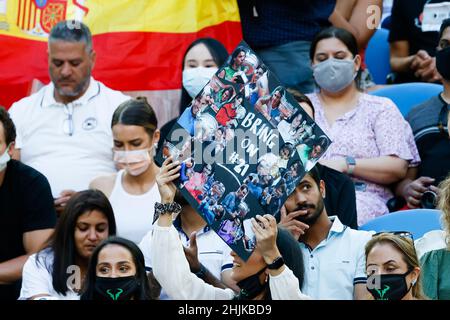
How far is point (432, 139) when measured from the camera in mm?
7203

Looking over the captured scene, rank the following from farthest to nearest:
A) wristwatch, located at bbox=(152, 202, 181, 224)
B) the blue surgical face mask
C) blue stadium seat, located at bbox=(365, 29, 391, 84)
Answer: blue stadium seat, located at bbox=(365, 29, 391, 84)
the blue surgical face mask
wristwatch, located at bbox=(152, 202, 181, 224)

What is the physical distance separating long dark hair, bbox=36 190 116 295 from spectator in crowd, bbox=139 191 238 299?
1.06 ft

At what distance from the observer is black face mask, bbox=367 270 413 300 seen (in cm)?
512

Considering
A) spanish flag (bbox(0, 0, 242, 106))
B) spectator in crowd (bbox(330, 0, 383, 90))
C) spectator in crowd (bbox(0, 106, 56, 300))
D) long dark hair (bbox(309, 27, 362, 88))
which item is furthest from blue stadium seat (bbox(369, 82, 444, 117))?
spectator in crowd (bbox(0, 106, 56, 300))

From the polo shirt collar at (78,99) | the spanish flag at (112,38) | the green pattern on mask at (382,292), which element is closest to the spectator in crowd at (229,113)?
the green pattern on mask at (382,292)

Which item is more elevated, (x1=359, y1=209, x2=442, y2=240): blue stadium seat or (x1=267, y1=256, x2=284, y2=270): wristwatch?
(x1=359, y1=209, x2=442, y2=240): blue stadium seat

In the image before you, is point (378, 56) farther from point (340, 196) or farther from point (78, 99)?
point (340, 196)

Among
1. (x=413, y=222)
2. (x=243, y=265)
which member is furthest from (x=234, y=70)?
(x=413, y=222)

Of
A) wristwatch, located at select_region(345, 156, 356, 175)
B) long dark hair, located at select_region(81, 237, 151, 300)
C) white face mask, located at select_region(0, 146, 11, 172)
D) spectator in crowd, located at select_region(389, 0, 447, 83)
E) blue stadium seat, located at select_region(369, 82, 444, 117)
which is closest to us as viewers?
long dark hair, located at select_region(81, 237, 151, 300)

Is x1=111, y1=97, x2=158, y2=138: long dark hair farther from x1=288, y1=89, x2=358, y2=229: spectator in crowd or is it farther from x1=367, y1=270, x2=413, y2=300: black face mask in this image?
x1=367, y1=270, x2=413, y2=300: black face mask

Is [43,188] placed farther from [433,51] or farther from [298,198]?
[433,51]

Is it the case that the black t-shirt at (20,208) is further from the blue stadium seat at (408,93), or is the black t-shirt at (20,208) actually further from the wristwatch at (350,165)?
the blue stadium seat at (408,93)

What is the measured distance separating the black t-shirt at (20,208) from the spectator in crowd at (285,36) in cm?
191

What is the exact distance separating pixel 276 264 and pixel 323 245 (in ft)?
2.72
